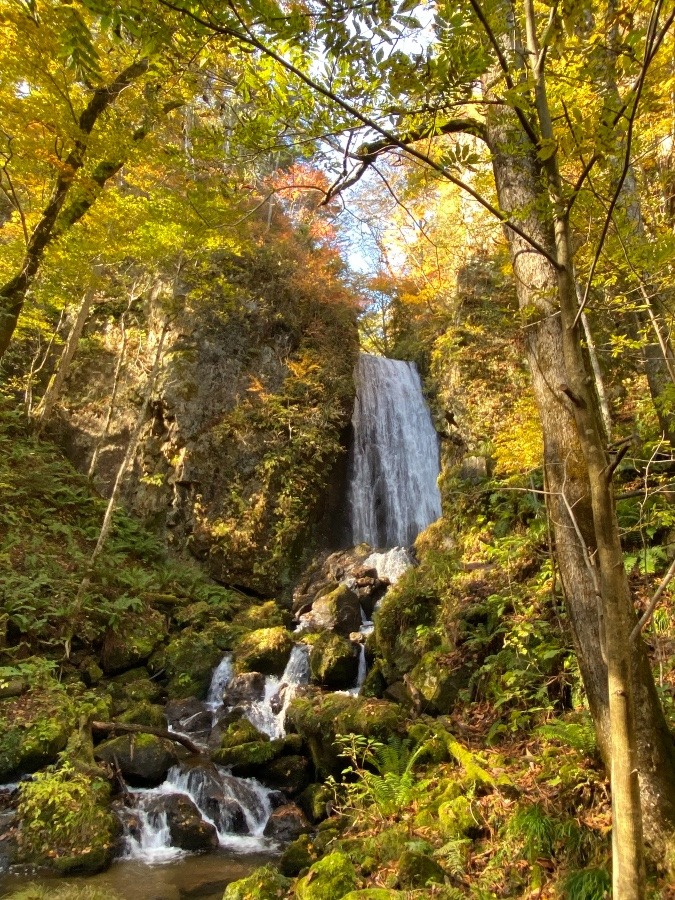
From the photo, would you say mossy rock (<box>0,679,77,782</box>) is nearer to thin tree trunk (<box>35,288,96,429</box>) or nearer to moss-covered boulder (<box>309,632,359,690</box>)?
moss-covered boulder (<box>309,632,359,690</box>)

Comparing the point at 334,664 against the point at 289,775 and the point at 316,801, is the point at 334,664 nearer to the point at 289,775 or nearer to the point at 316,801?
the point at 289,775

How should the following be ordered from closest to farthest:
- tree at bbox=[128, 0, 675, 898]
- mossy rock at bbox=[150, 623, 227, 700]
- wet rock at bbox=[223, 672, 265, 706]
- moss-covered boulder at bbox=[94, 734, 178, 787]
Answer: tree at bbox=[128, 0, 675, 898]
moss-covered boulder at bbox=[94, 734, 178, 787]
wet rock at bbox=[223, 672, 265, 706]
mossy rock at bbox=[150, 623, 227, 700]

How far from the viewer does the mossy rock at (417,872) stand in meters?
3.26

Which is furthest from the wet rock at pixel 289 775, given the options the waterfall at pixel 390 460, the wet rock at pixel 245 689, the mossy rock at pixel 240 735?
the waterfall at pixel 390 460

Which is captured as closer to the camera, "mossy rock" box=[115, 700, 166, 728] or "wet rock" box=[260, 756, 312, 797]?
"wet rock" box=[260, 756, 312, 797]

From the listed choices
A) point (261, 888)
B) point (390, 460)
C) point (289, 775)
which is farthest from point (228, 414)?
point (261, 888)

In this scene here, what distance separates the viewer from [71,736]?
21.1 feet

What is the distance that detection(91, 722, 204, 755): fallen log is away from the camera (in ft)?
22.5

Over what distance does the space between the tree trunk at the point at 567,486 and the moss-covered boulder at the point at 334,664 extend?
6.32 metres

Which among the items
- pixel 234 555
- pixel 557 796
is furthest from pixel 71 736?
pixel 234 555

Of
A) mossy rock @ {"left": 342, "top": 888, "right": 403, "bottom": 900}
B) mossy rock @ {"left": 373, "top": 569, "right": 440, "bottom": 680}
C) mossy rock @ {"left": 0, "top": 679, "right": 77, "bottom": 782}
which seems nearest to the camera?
mossy rock @ {"left": 342, "top": 888, "right": 403, "bottom": 900}

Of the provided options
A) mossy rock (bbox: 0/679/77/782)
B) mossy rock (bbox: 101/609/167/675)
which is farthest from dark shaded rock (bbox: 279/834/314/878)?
mossy rock (bbox: 101/609/167/675)

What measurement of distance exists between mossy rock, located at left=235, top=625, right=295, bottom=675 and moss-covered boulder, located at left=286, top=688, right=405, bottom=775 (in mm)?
2449

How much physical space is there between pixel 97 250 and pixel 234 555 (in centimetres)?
884
